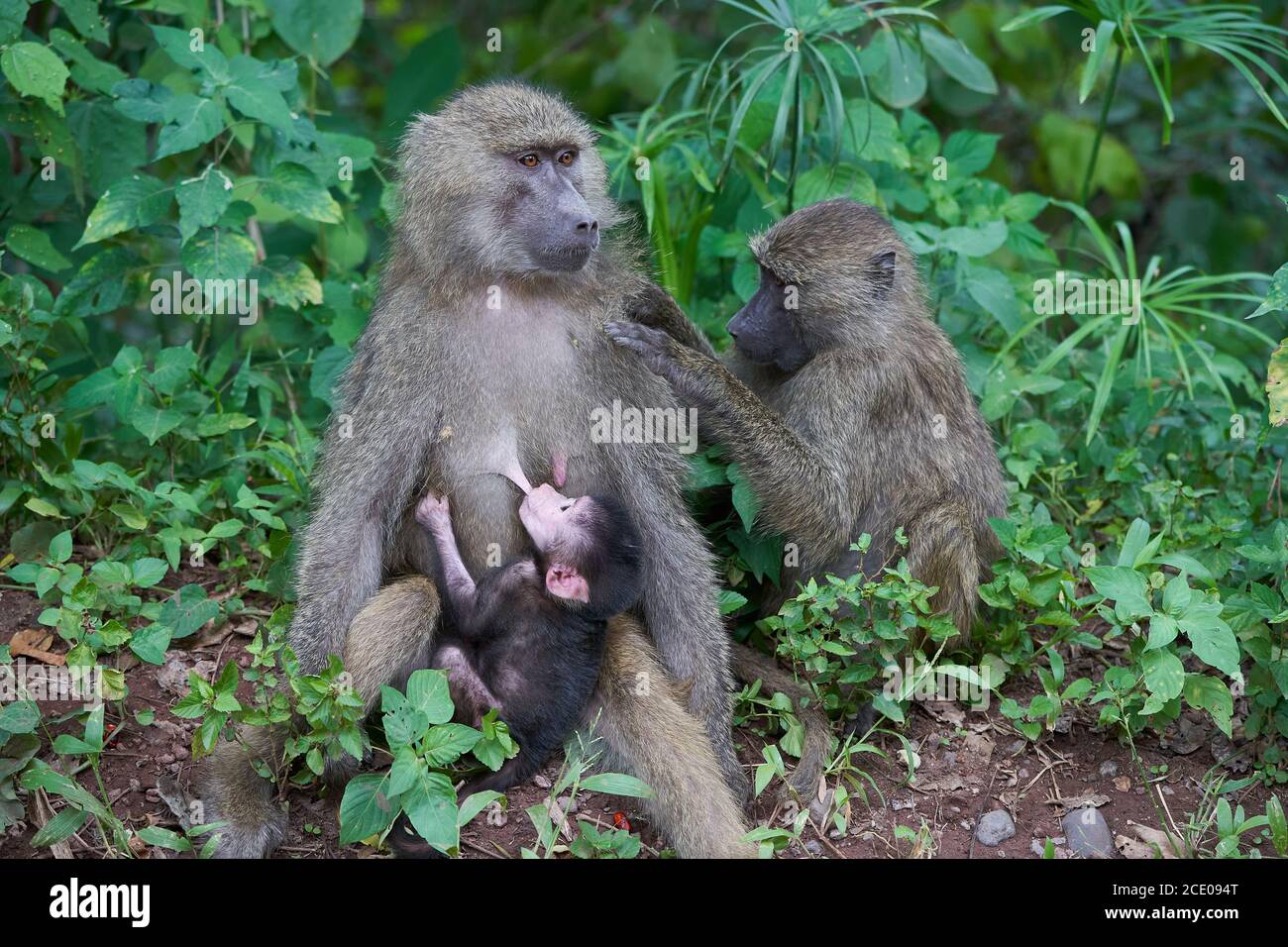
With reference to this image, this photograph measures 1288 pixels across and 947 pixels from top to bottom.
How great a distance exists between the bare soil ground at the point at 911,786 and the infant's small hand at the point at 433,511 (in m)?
0.66

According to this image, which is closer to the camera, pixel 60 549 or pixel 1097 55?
pixel 60 549

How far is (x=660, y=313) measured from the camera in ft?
11.9

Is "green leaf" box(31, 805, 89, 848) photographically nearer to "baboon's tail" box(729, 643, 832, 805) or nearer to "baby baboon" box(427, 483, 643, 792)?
"baby baboon" box(427, 483, 643, 792)

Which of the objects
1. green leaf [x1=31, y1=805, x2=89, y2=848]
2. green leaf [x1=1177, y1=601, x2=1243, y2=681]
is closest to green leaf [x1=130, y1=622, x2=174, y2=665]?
green leaf [x1=31, y1=805, x2=89, y2=848]

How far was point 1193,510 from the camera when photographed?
162 inches

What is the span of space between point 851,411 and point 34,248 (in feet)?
8.02

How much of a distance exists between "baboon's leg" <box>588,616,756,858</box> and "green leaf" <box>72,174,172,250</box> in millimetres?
1791

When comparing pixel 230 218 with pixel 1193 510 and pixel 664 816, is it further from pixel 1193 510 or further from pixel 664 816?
pixel 1193 510

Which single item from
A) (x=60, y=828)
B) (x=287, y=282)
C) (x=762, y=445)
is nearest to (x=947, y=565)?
(x=762, y=445)

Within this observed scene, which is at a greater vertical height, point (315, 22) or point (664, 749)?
point (315, 22)

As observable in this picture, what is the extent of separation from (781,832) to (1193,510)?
1.88m

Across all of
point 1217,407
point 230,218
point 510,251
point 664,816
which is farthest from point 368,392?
point 1217,407

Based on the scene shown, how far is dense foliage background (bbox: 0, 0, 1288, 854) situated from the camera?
3.35m

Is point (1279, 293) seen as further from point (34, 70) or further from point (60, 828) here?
point (34, 70)
